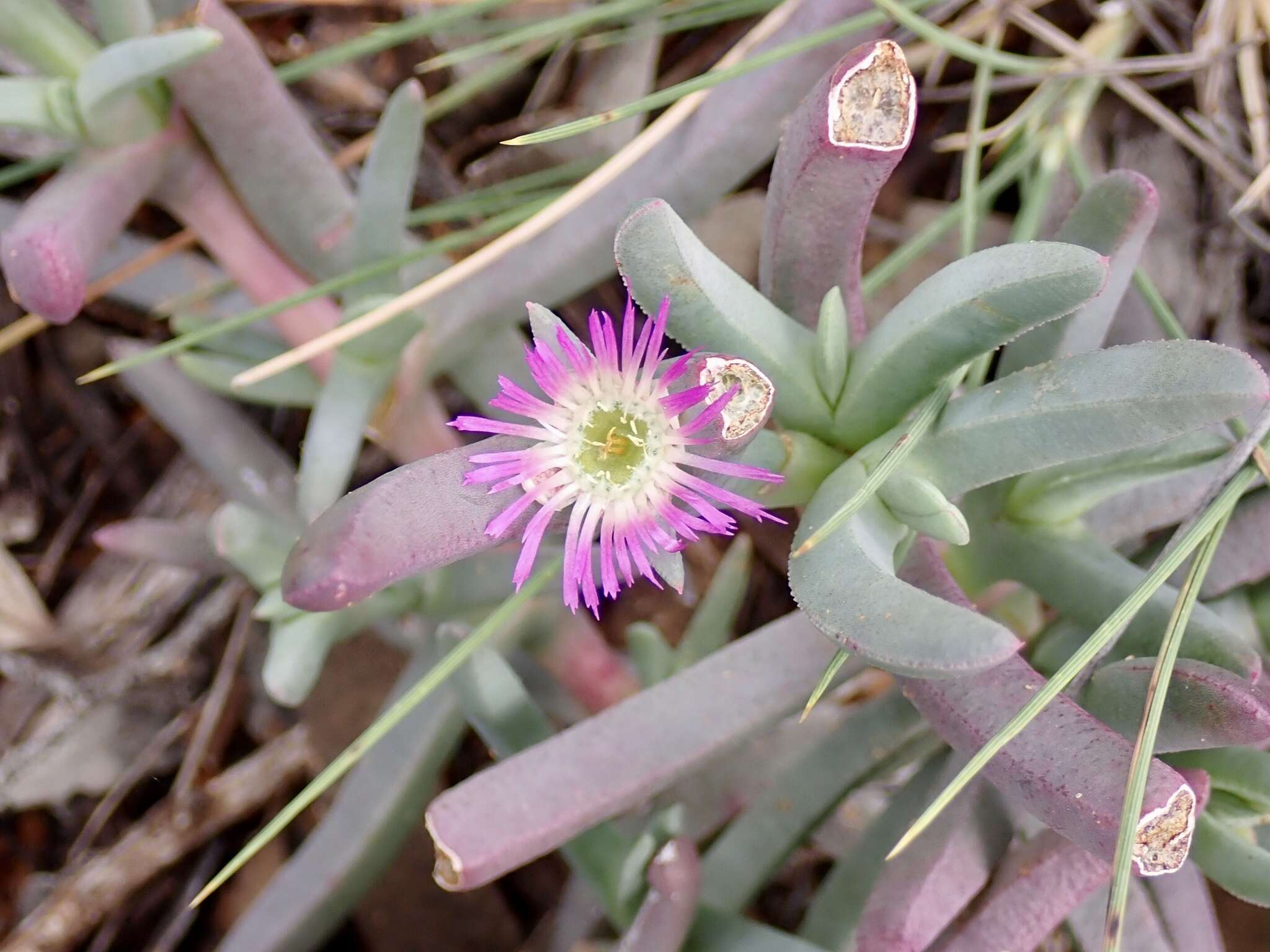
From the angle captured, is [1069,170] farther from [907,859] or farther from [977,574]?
[907,859]

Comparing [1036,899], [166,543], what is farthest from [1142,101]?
[166,543]

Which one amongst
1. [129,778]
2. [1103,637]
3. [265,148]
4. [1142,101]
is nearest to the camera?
[1103,637]

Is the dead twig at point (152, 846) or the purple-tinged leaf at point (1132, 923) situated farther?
the dead twig at point (152, 846)

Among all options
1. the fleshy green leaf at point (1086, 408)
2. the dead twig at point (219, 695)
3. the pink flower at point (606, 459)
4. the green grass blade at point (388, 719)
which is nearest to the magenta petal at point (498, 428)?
the pink flower at point (606, 459)

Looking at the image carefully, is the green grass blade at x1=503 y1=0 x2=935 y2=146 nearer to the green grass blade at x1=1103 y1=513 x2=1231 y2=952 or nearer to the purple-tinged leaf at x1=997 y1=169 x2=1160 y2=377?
the purple-tinged leaf at x1=997 y1=169 x2=1160 y2=377

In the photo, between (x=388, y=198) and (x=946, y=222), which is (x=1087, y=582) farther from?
(x=388, y=198)

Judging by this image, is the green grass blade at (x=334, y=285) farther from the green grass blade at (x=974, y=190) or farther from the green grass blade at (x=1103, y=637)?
the green grass blade at (x=1103, y=637)
